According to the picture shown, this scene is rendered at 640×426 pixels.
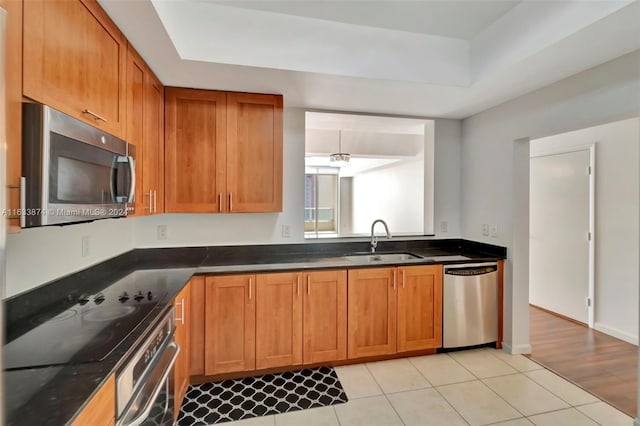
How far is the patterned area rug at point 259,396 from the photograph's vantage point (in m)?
1.97

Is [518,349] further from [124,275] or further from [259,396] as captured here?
[124,275]

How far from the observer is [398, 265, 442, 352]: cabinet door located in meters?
2.67

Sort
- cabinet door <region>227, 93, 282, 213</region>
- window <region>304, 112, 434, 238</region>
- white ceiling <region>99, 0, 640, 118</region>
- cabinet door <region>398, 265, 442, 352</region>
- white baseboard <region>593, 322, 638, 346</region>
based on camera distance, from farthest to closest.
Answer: window <region>304, 112, 434, 238</region> → white baseboard <region>593, 322, 638, 346</region> → cabinet door <region>398, 265, 442, 352</region> → cabinet door <region>227, 93, 282, 213</region> → white ceiling <region>99, 0, 640, 118</region>

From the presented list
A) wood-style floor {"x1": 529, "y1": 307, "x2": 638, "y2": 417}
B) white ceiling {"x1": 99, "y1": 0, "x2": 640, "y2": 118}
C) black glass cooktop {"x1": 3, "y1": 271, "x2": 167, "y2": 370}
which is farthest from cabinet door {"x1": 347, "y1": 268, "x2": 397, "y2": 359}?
white ceiling {"x1": 99, "y1": 0, "x2": 640, "y2": 118}

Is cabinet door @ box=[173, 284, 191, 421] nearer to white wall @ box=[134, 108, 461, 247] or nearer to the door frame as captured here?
white wall @ box=[134, 108, 461, 247]

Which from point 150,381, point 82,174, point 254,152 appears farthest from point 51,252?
point 254,152

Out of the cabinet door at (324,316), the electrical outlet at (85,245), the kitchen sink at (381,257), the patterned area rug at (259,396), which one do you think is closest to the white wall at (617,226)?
the kitchen sink at (381,257)

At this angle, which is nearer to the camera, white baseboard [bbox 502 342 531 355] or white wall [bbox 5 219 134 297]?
white wall [bbox 5 219 134 297]

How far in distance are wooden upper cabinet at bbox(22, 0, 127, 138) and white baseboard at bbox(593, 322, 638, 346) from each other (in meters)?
4.66

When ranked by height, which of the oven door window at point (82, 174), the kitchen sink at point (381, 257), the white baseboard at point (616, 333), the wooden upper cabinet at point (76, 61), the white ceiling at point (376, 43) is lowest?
the white baseboard at point (616, 333)

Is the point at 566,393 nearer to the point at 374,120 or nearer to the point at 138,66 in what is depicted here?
the point at 374,120

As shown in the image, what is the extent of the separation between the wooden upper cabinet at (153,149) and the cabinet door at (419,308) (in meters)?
2.07

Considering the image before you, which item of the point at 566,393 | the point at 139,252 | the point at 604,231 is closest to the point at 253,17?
the point at 139,252

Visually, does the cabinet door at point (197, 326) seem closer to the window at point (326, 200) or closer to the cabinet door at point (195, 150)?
the cabinet door at point (195, 150)
